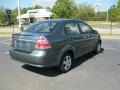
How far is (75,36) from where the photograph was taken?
7.31m

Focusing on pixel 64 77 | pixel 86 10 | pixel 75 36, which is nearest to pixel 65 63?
pixel 64 77

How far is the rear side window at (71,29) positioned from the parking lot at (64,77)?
1231 mm

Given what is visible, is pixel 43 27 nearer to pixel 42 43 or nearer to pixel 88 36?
pixel 42 43

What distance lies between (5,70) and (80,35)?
9.28ft

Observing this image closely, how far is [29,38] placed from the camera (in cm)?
632

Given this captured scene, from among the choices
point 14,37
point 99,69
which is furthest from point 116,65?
point 14,37

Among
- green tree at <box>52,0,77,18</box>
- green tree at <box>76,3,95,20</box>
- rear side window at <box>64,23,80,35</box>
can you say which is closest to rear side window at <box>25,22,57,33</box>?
rear side window at <box>64,23,80,35</box>

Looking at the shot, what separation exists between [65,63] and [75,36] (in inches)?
40.1

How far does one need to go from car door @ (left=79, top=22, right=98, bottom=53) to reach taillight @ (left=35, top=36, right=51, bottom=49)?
2129mm

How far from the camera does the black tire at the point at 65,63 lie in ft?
22.1

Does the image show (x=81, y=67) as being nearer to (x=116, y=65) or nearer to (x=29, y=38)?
(x=116, y=65)

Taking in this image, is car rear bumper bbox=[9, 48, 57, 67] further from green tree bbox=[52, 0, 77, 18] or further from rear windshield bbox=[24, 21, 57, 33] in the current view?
green tree bbox=[52, 0, 77, 18]

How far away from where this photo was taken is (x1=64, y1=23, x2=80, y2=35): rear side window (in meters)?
6.97

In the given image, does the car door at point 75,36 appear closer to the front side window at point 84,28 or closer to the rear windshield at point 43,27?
the front side window at point 84,28
